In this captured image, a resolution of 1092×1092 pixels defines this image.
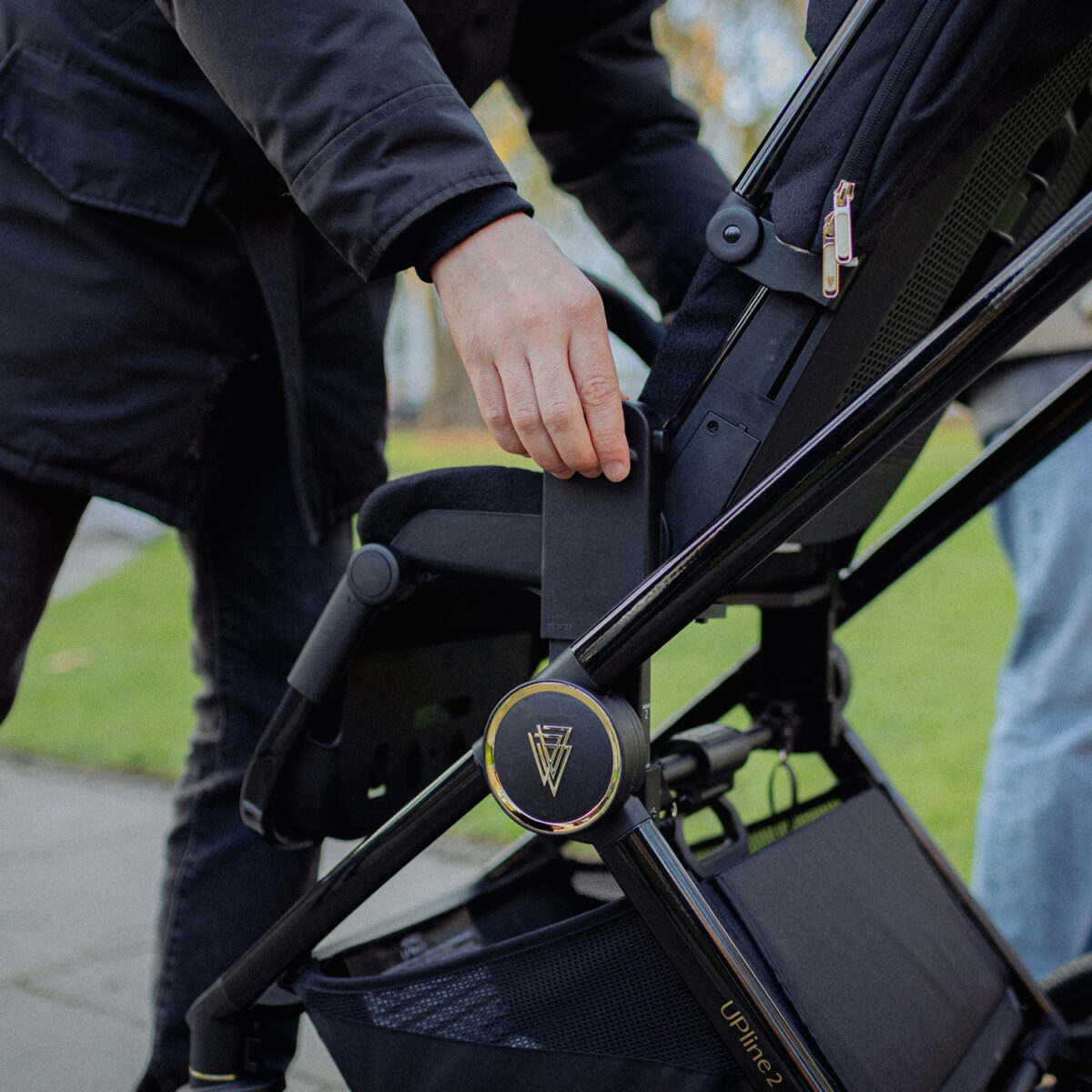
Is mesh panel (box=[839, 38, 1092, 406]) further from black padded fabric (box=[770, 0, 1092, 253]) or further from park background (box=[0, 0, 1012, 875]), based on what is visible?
park background (box=[0, 0, 1012, 875])

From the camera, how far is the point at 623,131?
1371 millimetres

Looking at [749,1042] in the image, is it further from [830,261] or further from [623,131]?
[623,131]

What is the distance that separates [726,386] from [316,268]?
→ 0.56m

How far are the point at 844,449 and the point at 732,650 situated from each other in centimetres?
366

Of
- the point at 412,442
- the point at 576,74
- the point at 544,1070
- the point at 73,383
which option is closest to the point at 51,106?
the point at 73,383

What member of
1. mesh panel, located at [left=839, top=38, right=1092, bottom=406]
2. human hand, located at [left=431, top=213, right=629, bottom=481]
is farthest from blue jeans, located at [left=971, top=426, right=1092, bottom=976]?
human hand, located at [left=431, top=213, right=629, bottom=481]

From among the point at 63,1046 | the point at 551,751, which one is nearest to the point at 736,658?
the point at 63,1046

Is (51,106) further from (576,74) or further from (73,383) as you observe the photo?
(576,74)

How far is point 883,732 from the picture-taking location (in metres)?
3.16

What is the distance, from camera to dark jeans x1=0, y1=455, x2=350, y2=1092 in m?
1.30

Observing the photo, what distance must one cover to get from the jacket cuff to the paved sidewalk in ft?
4.10

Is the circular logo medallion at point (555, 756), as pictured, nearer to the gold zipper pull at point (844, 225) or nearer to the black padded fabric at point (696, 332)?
the black padded fabric at point (696, 332)

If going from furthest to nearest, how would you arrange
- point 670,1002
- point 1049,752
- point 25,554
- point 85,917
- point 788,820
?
point 85,917 → point 1049,752 → point 788,820 → point 25,554 → point 670,1002

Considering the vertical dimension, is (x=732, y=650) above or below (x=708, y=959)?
below
